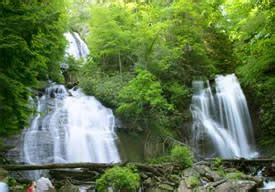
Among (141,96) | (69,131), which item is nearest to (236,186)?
(141,96)

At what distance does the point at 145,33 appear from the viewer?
16.5 metres

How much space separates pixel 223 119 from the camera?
1767 cm

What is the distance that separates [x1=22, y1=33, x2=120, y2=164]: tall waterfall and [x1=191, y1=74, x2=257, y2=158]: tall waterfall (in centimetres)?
430

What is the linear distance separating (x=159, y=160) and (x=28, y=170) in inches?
174

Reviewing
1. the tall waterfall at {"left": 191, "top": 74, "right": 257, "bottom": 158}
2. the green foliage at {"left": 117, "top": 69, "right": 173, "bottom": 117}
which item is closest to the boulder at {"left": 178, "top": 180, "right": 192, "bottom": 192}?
the green foliage at {"left": 117, "top": 69, "right": 173, "bottom": 117}

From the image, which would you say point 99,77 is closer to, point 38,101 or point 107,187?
point 38,101

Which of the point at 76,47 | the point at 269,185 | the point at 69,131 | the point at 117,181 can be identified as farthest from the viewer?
the point at 76,47

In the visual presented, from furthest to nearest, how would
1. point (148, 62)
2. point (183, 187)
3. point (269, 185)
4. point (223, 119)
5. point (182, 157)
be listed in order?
point (223, 119)
point (148, 62)
point (182, 157)
point (269, 185)
point (183, 187)

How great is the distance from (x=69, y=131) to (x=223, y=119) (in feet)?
24.2

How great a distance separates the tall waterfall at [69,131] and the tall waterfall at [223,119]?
14.1 feet

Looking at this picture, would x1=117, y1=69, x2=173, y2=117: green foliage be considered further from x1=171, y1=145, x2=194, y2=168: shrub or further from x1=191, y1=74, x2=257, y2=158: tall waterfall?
x1=191, y1=74, x2=257, y2=158: tall waterfall

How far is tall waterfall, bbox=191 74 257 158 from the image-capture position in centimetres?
1642

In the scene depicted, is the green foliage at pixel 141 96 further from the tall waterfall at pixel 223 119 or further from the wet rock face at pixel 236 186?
the wet rock face at pixel 236 186

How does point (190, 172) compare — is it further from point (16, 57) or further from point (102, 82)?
point (102, 82)
